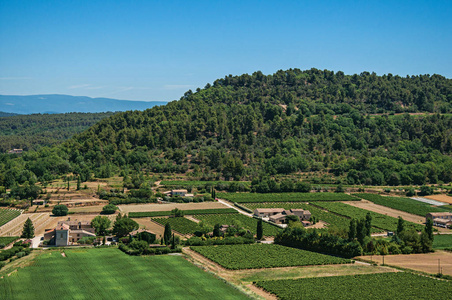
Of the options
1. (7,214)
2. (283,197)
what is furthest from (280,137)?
(7,214)

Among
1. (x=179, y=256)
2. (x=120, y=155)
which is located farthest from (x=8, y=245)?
(x=120, y=155)

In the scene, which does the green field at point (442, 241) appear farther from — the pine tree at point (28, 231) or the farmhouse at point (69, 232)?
the pine tree at point (28, 231)

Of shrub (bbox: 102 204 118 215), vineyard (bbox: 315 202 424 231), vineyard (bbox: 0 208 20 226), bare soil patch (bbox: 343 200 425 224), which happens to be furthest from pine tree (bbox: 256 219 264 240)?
vineyard (bbox: 0 208 20 226)

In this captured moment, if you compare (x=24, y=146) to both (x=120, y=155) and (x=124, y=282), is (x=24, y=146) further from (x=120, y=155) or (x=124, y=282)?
(x=124, y=282)

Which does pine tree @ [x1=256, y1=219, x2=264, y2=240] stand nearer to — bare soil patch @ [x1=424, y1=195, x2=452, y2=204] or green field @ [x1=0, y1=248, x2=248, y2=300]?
green field @ [x1=0, y1=248, x2=248, y2=300]

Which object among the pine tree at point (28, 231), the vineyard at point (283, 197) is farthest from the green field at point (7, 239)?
the vineyard at point (283, 197)

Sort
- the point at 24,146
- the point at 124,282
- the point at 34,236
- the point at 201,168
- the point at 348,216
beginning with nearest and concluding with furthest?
1. the point at 124,282
2. the point at 34,236
3. the point at 348,216
4. the point at 201,168
5. the point at 24,146
